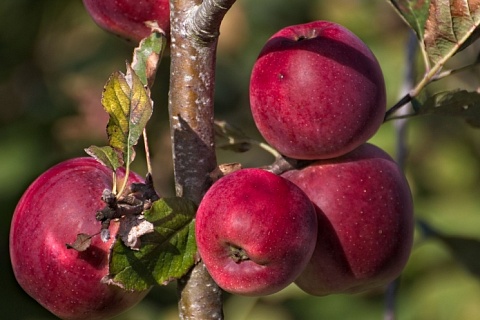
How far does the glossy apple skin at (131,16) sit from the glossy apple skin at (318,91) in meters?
0.15

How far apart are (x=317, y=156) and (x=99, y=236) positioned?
0.27 metres

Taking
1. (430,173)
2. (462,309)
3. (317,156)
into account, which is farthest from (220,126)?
(430,173)

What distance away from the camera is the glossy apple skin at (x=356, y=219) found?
3.26 feet

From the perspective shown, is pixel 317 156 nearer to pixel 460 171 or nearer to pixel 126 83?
pixel 126 83

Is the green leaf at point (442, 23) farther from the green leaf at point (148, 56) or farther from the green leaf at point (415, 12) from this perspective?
the green leaf at point (148, 56)

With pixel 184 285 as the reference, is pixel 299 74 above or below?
above

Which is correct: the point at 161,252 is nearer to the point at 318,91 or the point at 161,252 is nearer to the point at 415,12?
the point at 318,91

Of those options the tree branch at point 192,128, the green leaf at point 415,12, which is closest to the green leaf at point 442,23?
the green leaf at point 415,12

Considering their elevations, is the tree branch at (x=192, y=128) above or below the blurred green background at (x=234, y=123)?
above

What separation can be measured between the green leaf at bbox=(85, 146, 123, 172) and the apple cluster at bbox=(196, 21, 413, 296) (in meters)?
0.10

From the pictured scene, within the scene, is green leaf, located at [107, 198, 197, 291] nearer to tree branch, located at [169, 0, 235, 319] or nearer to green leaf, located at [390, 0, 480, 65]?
tree branch, located at [169, 0, 235, 319]

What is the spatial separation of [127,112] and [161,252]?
0.53 ft

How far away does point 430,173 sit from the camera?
2.57 metres

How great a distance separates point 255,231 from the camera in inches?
34.4
